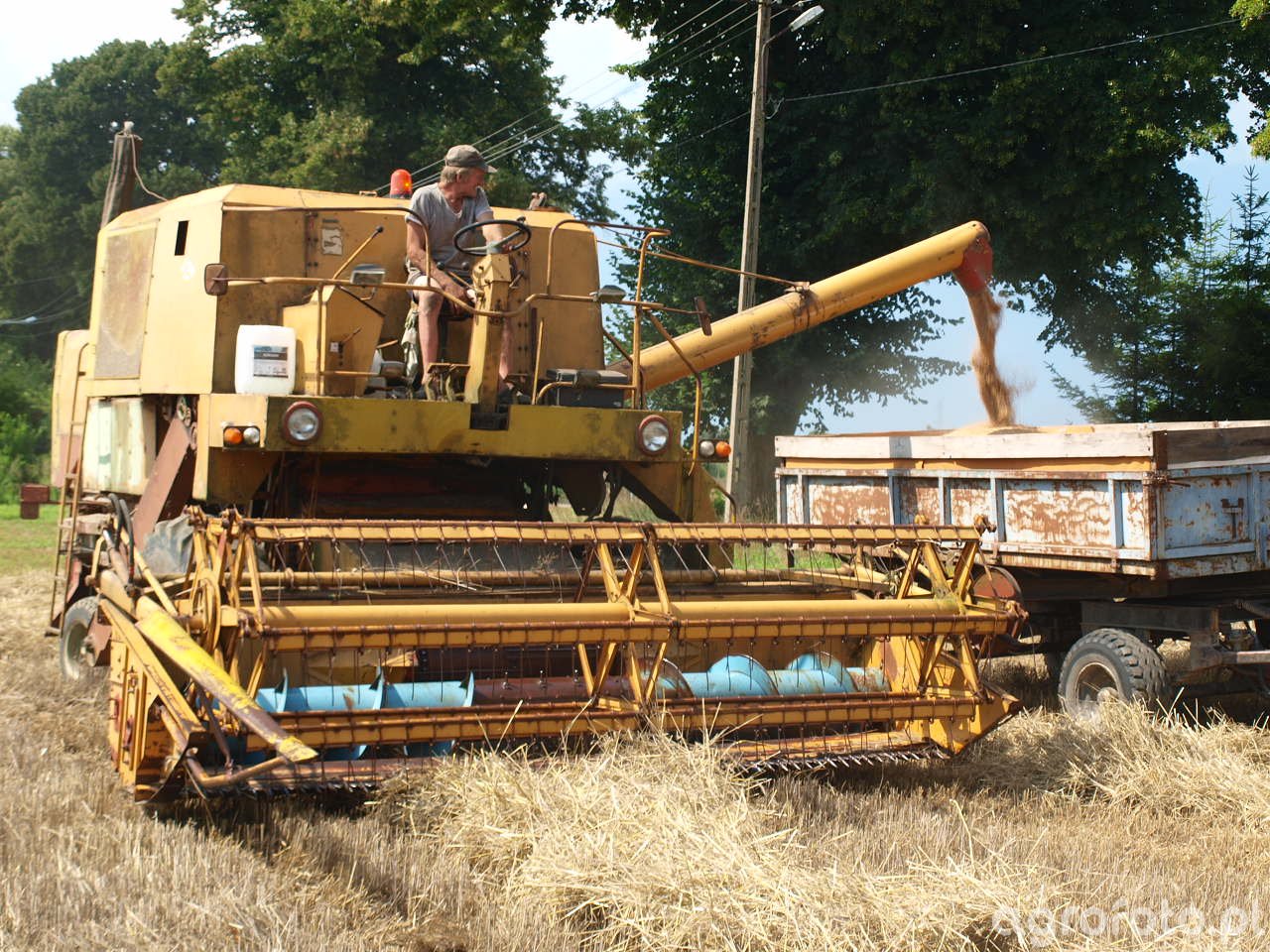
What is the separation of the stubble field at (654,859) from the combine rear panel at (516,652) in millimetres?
202

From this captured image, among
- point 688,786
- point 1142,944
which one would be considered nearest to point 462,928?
point 688,786

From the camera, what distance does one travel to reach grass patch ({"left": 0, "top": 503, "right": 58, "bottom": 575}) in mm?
15523

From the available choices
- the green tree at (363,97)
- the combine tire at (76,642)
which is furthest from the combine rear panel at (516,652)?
the green tree at (363,97)

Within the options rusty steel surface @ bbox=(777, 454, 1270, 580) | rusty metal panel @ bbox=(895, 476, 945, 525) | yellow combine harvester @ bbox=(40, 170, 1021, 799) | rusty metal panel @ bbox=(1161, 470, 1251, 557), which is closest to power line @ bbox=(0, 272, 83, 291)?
yellow combine harvester @ bbox=(40, 170, 1021, 799)

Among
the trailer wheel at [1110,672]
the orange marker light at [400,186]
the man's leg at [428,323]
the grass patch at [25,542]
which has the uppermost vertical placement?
the orange marker light at [400,186]

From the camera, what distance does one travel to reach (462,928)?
379 cm

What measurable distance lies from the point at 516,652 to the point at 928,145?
41.1 feet

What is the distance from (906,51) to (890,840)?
13856 millimetres

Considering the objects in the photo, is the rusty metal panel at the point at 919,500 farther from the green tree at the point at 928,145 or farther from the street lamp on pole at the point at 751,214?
the green tree at the point at 928,145

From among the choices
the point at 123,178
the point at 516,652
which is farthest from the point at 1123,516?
the point at 123,178

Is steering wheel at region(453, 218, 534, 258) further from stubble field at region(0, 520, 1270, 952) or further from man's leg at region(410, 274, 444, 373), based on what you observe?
stubble field at region(0, 520, 1270, 952)

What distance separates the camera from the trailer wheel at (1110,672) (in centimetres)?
684

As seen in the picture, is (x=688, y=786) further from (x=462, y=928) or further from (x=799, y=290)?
(x=799, y=290)

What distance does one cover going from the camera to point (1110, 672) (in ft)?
23.2
